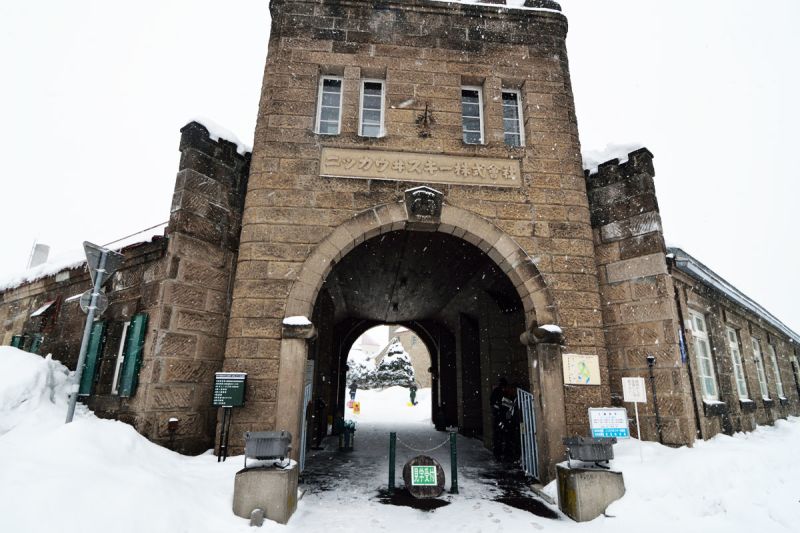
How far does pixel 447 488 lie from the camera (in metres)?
6.74

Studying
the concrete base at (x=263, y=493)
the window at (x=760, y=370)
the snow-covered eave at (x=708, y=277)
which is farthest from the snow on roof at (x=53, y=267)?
the window at (x=760, y=370)

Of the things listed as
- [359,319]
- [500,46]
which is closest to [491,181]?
[500,46]

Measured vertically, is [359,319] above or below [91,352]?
above

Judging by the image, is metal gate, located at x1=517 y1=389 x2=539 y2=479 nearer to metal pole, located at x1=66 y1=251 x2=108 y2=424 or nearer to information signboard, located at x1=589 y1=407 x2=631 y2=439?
information signboard, located at x1=589 y1=407 x2=631 y2=439

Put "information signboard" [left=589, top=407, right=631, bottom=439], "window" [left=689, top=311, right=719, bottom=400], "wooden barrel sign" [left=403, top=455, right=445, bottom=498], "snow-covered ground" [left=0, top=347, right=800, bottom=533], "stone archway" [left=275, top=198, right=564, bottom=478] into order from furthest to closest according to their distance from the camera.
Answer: "window" [left=689, top=311, right=719, bottom=400]
"stone archway" [left=275, top=198, right=564, bottom=478]
"wooden barrel sign" [left=403, top=455, right=445, bottom=498]
"information signboard" [left=589, top=407, right=631, bottom=439]
"snow-covered ground" [left=0, top=347, right=800, bottom=533]

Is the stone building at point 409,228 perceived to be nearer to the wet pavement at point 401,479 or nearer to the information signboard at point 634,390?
the information signboard at point 634,390

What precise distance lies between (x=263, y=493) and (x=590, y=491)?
13.0 ft

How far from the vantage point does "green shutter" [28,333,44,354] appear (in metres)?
9.23

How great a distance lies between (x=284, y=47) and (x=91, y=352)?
630 cm

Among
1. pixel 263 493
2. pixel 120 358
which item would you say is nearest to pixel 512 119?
pixel 263 493

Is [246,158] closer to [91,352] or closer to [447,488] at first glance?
[91,352]

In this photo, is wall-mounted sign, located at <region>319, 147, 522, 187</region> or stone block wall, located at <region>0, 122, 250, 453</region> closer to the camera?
stone block wall, located at <region>0, 122, 250, 453</region>

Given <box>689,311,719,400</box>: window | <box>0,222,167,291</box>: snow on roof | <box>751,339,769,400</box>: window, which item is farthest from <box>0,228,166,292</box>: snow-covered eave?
<box>751,339,769,400</box>: window

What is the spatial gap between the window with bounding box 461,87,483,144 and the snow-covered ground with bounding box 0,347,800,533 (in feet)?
19.1
